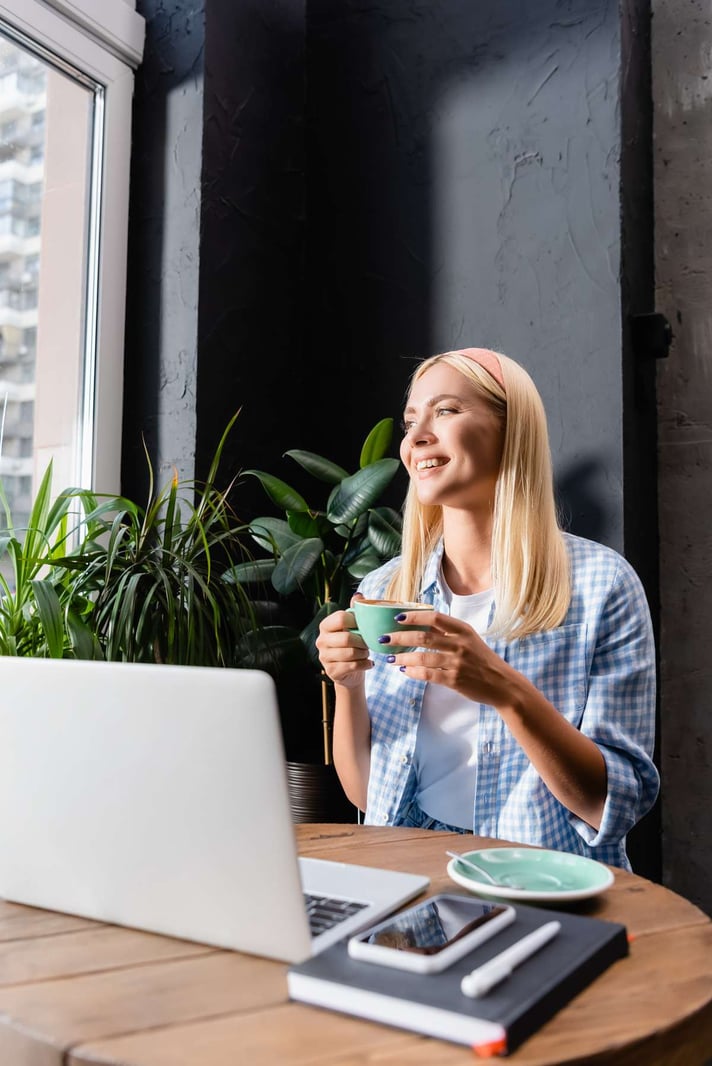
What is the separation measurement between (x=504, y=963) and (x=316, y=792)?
147 cm

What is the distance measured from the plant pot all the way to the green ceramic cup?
997mm

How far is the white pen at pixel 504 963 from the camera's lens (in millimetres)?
675

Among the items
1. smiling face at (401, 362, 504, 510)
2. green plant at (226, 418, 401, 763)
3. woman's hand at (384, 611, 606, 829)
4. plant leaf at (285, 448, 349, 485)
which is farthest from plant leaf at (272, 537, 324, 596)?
woman's hand at (384, 611, 606, 829)

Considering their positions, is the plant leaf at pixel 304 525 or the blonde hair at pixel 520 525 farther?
the plant leaf at pixel 304 525

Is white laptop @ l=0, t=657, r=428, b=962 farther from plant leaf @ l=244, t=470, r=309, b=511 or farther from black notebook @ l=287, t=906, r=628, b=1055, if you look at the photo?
plant leaf @ l=244, t=470, r=309, b=511

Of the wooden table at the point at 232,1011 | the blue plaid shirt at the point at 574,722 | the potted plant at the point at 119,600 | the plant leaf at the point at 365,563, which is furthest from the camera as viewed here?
the plant leaf at the point at 365,563

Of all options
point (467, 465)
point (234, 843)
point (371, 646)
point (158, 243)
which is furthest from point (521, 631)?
point (158, 243)

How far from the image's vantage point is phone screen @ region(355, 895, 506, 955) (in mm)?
751

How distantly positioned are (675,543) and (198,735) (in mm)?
1917

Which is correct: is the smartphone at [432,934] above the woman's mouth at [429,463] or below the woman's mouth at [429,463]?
below

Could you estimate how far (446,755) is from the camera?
5.33 ft

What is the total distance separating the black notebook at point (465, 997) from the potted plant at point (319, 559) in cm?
129

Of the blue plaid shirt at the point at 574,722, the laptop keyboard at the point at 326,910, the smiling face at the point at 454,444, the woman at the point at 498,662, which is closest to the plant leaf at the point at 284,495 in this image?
the woman at the point at 498,662

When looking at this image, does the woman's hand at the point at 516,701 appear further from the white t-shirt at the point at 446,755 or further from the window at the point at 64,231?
the window at the point at 64,231
